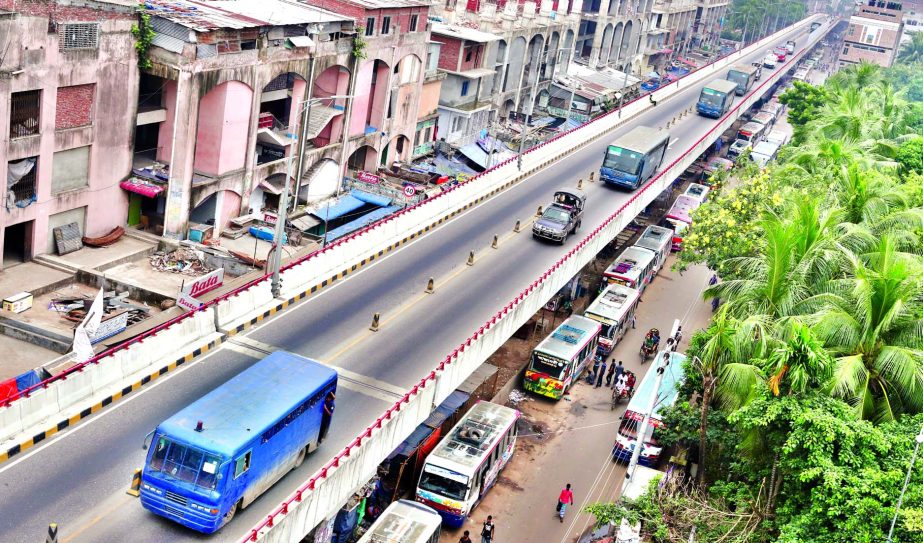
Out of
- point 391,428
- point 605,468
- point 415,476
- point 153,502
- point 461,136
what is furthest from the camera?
point 461,136

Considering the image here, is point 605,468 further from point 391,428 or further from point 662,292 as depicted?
point 662,292

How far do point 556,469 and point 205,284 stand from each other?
57.2 feet

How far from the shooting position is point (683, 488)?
110 ft

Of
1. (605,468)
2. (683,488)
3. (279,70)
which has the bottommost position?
(605,468)

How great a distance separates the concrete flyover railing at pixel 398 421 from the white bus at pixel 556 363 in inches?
122

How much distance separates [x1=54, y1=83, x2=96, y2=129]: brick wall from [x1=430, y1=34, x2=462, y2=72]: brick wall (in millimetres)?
40536

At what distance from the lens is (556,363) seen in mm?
49188

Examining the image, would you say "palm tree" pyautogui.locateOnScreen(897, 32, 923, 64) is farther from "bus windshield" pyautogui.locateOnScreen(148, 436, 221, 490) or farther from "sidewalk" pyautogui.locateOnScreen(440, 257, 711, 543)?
"bus windshield" pyautogui.locateOnScreen(148, 436, 221, 490)

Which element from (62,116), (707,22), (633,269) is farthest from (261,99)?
(707,22)

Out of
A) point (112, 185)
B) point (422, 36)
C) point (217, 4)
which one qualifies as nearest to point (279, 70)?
point (217, 4)

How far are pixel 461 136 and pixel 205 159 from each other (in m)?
34.5

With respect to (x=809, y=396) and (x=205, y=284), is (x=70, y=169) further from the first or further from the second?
(x=809, y=396)

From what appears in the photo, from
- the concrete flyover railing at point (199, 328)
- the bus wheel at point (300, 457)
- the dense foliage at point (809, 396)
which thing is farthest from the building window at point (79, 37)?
the dense foliage at point (809, 396)

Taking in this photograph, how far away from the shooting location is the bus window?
84.6ft
